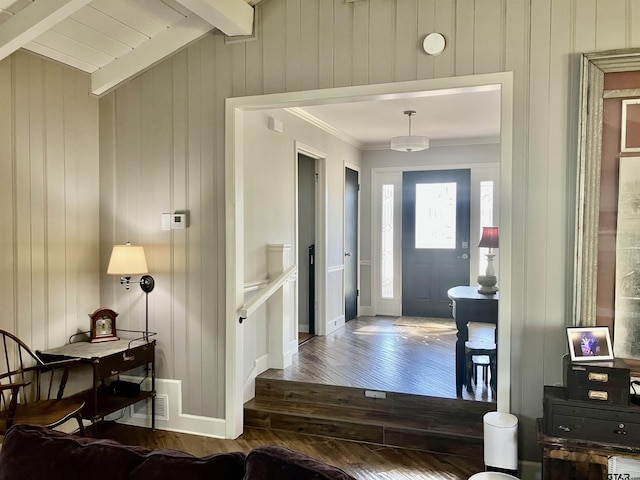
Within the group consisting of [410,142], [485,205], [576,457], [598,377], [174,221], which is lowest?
[576,457]

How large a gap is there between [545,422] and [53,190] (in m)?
3.43

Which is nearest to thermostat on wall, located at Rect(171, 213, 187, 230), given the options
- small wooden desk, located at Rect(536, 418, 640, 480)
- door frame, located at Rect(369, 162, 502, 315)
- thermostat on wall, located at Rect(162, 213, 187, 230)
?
thermostat on wall, located at Rect(162, 213, 187, 230)

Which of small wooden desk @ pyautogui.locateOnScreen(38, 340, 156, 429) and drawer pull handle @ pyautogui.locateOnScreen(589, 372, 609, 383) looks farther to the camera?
small wooden desk @ pyautogui.locateOnScreen(38, 340, 156, 429)

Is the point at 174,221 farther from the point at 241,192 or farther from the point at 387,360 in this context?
the point at 387,360

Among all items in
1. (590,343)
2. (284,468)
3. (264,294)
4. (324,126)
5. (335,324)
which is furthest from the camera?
(335,324)

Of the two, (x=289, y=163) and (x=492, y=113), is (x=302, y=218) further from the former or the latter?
(x=492, y=113)

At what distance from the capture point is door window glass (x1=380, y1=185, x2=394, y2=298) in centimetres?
740

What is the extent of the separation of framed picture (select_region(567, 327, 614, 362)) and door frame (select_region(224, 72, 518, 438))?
15.6 inches

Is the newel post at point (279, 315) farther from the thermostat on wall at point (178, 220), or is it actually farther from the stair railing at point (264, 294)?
the thermostat on wall at point (178, 220)

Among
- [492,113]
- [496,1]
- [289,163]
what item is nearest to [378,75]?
[496,1]

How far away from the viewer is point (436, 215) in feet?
23.5

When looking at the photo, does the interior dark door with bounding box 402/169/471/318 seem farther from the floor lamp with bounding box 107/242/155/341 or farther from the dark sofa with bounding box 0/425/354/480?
the dark sofa with bounding box 0/425/354/480

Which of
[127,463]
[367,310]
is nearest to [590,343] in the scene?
[127,463]

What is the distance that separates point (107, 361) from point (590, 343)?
290 cm
